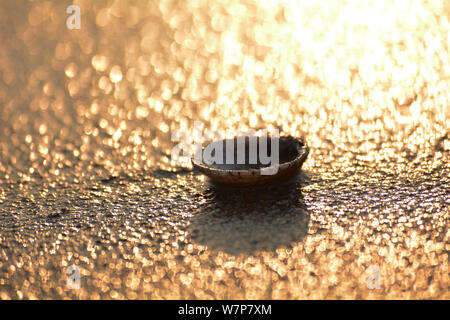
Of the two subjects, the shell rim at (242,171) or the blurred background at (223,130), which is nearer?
the blurred background at (223,130)

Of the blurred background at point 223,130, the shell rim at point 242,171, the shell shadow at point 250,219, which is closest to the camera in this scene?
the blurred background at point 223,130

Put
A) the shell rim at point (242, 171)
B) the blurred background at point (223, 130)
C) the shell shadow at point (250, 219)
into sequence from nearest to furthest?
the blurred background at point (223, 130) → the shell shadow at point (250, 219) → the shell rim at point (242, 171)

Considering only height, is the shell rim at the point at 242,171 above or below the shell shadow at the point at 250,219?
above

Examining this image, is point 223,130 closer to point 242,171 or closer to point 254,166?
point 254,166

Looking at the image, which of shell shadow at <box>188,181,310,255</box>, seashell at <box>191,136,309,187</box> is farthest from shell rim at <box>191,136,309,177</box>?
shell shadow at <box>188,181,310,255</box>

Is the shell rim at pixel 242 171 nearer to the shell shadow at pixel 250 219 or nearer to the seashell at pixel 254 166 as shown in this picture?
the seashell at pixel 254 166

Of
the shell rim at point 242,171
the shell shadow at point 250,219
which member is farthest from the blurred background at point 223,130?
the shell rim at point 242,171
